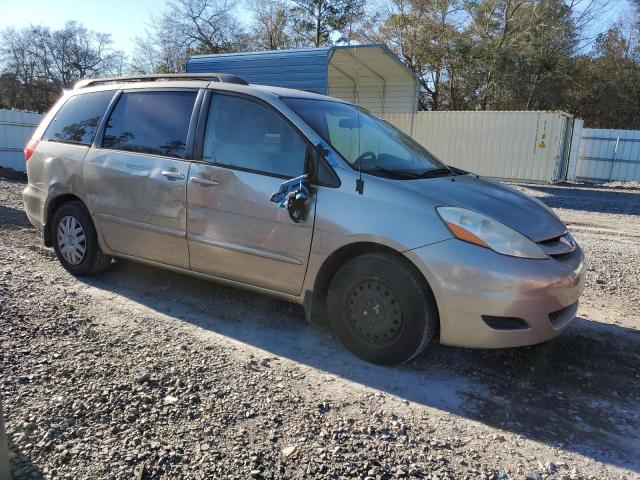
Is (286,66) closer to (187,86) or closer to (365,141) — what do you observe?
(187,86)

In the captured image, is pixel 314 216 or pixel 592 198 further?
pixel 592 198

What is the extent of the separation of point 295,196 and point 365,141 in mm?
827

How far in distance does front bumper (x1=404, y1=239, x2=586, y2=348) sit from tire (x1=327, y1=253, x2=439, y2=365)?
0.34ft

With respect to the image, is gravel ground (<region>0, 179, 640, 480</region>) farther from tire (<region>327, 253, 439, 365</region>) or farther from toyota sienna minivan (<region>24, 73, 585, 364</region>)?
toyota sienna minivan (<region>24, 73, 585, 364</region>)

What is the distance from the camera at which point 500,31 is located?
102ft

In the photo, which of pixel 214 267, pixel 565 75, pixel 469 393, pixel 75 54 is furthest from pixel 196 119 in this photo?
pixel 75 54

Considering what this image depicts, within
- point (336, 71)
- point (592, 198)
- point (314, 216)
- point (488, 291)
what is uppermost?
point (336, 71)

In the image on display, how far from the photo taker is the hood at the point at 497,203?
324 centimetres

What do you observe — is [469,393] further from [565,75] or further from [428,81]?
[428,81]

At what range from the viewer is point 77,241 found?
495cm

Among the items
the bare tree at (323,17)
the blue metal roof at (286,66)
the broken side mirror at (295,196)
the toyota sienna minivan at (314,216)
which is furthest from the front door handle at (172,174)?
the bare tree at (323,17)

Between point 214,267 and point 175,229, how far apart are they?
0.48 m

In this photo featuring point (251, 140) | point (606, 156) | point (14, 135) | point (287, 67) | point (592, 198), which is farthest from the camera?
point (606, 156)

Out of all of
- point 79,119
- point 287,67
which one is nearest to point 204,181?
point 79,119
